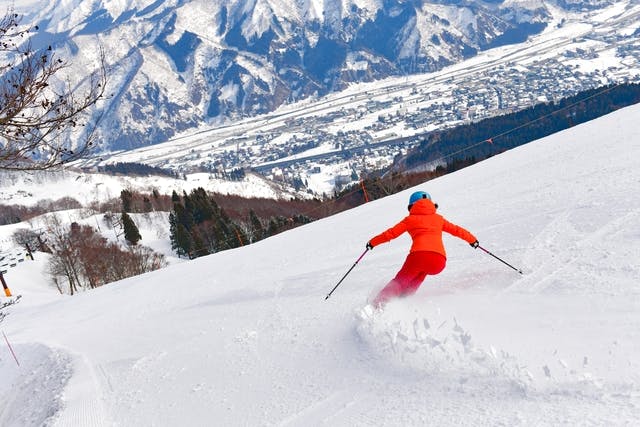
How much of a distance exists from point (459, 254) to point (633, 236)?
8.91 feet

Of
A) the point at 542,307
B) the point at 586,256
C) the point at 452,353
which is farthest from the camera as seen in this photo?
the point at 586,256

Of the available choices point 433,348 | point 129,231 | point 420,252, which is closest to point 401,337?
point 433,348

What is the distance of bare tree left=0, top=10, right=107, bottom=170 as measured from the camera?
6754 millimetres

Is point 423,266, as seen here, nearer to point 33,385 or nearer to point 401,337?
point 401,337

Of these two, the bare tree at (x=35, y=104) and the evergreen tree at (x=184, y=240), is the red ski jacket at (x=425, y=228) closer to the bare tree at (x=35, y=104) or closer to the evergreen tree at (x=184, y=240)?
the bare tree at (x=35, y=104)

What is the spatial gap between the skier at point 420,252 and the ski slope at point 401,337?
29 cm

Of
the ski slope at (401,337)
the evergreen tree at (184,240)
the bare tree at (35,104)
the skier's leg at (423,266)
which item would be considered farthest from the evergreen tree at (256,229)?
the skier's leg at (423,266)

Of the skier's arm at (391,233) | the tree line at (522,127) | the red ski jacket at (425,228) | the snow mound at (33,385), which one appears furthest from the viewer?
the tree line at (522,127)

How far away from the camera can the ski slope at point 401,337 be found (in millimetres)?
4695

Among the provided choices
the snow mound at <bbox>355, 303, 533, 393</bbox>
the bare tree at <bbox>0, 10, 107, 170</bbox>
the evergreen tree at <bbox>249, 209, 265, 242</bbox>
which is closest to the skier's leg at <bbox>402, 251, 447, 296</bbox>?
the snow mound at <bbox>355, 303, 533, 393</bbox>

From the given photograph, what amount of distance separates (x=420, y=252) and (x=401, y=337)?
1.73 m

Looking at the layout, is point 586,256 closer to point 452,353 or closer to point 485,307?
point 485,307

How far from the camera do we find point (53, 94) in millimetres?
7375

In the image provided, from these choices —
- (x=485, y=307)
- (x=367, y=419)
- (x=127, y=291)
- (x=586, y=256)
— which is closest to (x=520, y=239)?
(x=586, y=256)
